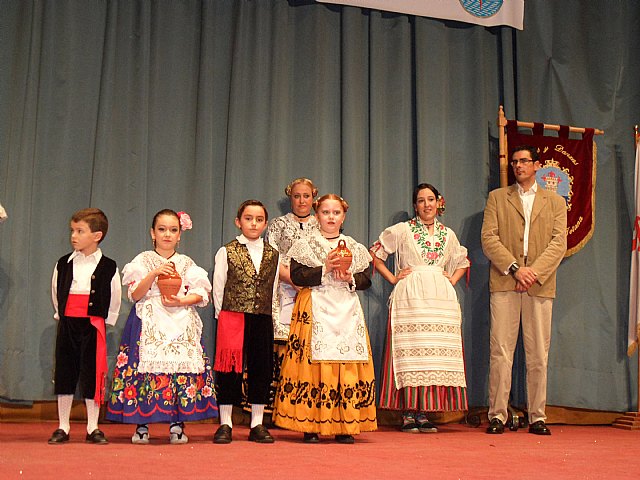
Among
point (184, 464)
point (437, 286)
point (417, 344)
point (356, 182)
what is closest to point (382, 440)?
point (417, 344)

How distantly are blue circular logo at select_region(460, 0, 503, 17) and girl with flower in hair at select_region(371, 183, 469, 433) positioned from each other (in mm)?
1502

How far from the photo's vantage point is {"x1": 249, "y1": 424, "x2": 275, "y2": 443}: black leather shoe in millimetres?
3926

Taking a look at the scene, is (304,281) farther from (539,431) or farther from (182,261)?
(539,431)

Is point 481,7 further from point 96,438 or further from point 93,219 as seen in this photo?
point 96,438

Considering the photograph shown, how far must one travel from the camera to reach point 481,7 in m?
5.68

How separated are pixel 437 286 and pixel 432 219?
47 centimetres

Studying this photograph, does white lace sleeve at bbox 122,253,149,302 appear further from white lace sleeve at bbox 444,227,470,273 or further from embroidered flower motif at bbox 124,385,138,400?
white lace sleeve at bbox 444,227,470,273

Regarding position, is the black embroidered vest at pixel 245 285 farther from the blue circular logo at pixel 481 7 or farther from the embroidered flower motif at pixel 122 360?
the blue circular logo at pixel 481 7

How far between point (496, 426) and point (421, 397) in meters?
0.50

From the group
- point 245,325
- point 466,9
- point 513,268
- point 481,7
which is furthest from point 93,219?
point 481,7

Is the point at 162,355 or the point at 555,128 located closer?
the point at 162,355

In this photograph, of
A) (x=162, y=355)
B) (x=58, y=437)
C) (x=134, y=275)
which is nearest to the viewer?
(x=58, y=437)

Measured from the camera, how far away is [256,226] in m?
4.10

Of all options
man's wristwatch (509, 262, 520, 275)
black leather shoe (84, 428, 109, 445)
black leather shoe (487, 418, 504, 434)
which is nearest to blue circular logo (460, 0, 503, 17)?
man's wristwatch (509, 262, 520, 275)
